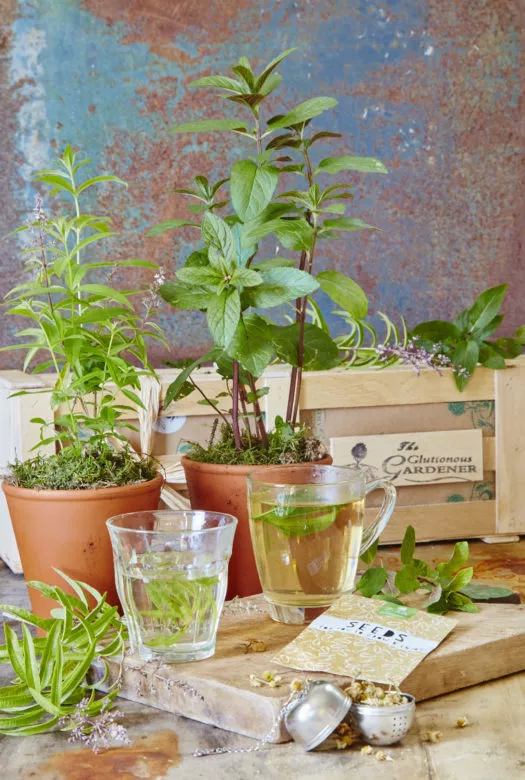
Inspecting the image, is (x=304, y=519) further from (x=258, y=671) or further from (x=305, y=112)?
(x=305, y=112)

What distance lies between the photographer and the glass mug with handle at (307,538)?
37.4 inches

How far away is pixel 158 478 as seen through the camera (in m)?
1.08

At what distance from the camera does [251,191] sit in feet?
3.43

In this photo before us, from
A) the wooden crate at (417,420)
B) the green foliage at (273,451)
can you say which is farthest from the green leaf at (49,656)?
the wooden crate at (417,420)

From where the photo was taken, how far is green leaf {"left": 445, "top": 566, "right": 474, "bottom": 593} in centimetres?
102

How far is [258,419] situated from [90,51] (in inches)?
40.4

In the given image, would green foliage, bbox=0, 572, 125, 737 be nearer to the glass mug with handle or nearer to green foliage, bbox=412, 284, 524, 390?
the glass mug with handle

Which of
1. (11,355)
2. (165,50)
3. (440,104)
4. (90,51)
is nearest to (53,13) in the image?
(90,51)

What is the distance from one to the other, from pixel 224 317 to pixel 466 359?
0.79 metres

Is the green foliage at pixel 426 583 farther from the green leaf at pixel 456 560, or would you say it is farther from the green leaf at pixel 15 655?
the green leaf at pixel 15 655

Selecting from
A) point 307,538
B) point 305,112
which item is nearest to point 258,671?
point 307,538

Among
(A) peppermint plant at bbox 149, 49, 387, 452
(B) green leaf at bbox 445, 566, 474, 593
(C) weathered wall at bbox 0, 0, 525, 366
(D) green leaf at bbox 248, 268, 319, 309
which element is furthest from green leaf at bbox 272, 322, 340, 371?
(C) weathered wall at bbox 0, 0, 525, 366

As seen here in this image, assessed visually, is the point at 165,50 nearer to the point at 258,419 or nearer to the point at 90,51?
the point at 90,51

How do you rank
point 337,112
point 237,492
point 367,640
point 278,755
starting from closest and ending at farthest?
point 278,755
point 367,640
point 237,492
point 337,112
